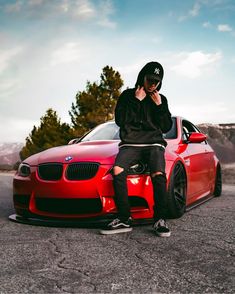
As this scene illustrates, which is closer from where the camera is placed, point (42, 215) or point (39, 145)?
point (42, 215)

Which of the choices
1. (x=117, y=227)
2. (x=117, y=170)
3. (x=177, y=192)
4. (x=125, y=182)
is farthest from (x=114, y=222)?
(x=177, y=192)

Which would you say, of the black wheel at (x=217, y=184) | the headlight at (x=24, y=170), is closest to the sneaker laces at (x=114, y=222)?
the headlight at (x=24, y=170)

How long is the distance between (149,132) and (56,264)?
1.81 m

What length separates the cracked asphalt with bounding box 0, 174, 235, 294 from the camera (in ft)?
8.79

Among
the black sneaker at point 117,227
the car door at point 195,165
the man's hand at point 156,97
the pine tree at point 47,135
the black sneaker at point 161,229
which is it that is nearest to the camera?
the black sneaker at point 161,229

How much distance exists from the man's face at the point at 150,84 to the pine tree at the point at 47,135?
3856 centimetres

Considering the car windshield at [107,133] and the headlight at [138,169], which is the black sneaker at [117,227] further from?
the car windshield at [107,133]

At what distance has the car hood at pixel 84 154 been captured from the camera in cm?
466

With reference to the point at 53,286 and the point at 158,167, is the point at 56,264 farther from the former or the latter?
the point at 158,167

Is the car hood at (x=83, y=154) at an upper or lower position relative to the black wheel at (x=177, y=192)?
upper

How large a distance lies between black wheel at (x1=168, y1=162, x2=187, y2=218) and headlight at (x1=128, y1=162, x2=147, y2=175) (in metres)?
0.39

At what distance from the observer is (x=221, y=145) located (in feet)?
72.6

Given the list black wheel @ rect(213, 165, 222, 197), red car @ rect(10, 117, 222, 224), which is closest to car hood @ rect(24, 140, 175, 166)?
red car @ rect(10, 117, 222, 224)

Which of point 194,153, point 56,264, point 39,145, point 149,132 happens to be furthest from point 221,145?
point 39,145
